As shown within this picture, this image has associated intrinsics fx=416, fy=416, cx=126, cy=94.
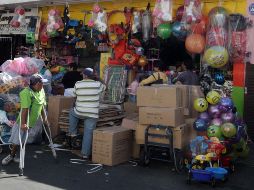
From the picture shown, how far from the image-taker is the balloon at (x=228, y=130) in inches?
289

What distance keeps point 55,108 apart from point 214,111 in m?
3.88

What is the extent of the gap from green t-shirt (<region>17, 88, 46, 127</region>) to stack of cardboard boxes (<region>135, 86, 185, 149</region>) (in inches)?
72.1

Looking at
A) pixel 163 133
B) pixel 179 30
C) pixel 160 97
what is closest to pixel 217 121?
A: pixel 163 133

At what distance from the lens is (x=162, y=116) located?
24.6 feet

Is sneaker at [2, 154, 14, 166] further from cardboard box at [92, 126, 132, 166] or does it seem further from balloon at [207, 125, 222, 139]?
balloon at [207, 125, 222, 139]

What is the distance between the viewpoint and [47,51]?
43.9 ft

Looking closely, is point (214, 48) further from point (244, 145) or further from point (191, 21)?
point (244, 145)

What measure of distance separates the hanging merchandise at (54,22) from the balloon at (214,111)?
5.95m

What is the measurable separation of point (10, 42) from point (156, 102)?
8979 millimetres

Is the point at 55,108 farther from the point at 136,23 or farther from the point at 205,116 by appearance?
the point at 205,116

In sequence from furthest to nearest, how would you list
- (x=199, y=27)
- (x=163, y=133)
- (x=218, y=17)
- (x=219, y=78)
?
(x=219, y=78) → (x=199, y=27) → (x=218, y=17) → (x=163, y=133)

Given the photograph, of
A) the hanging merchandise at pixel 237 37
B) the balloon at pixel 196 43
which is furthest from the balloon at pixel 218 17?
the balloon at pixel 196 43

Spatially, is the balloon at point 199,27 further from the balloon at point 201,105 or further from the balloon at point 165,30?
the balloon at point 201,105

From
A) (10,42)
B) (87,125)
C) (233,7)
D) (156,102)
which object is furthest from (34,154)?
(10,42)
